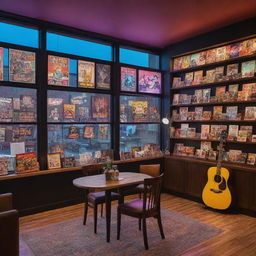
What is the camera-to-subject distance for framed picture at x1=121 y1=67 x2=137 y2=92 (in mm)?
5121

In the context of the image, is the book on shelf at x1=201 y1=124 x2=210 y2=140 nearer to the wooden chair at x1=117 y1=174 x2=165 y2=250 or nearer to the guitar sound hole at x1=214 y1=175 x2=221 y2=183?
the guitar sound hole at x1=214 y1=175 x2=221 y2=183

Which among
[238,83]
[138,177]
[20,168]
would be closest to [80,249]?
[138,177]

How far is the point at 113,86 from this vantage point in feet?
16.4

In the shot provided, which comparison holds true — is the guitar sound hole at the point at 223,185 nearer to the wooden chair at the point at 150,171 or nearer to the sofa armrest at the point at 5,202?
the wooden chair at the point at 150,171

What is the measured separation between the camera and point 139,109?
17.8ft

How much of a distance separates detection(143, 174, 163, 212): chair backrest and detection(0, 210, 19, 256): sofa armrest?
1387 mm

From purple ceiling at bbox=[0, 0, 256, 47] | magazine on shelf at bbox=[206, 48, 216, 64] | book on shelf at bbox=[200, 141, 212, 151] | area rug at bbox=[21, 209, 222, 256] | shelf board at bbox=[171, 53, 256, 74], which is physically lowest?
area rug at bbox=[21, 209, 222, 256]

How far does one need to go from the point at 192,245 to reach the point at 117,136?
261cm

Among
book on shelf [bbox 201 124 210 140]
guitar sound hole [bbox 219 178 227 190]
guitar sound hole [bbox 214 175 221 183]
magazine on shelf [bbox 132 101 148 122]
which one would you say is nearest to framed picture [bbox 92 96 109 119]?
magazine on shelf [bbox 132 101 148 122]

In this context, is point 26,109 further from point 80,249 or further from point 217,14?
point 217,14

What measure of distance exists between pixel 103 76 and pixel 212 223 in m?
3.19

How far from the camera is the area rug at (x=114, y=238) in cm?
286

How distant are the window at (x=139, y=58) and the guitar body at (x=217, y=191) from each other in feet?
8.87

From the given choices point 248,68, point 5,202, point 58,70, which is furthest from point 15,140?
point 248,68
